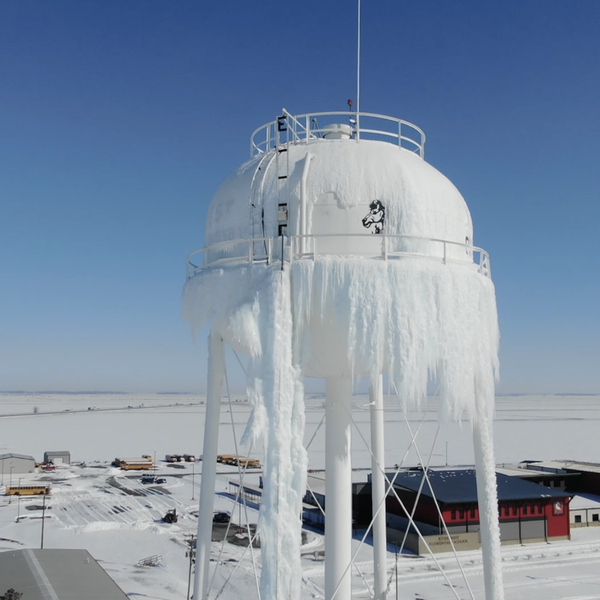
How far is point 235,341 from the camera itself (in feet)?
31.9

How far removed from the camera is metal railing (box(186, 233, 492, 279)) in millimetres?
9484

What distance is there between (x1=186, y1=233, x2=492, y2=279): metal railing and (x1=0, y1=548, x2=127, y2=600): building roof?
12317 mm

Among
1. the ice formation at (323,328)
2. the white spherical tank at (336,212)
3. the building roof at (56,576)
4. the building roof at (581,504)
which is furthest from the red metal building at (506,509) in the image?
the white spherical tank at (336,212)

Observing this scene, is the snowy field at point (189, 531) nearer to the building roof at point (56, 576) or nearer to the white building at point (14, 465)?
the white building at point (14, 465)

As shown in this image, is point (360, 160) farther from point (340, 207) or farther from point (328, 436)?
point (328, 436)

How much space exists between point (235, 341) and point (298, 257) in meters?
1.51

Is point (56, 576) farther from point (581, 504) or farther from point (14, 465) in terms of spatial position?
point (14, 465)

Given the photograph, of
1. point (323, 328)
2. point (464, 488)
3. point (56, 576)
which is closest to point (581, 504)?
point (464, 488)

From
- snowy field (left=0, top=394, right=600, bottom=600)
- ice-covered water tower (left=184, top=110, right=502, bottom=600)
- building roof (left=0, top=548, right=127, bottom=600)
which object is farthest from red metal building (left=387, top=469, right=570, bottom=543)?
ice-covered water tower (left=184, top=110, right=502, bottom=600)

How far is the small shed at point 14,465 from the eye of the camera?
4444 centimetres

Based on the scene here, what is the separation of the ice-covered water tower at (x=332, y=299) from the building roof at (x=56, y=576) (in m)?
9.94

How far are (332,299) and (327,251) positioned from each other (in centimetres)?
72

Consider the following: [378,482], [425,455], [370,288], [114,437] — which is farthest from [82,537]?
[114,437]

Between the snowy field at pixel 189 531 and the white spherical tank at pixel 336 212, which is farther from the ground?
the white spherical tank at pixel 336 212
